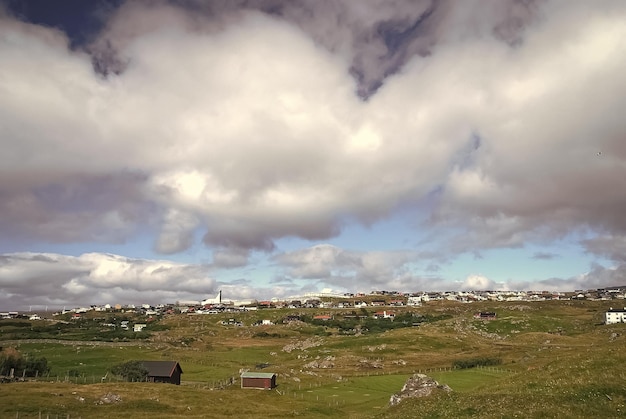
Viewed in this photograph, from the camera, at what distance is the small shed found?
11150 cm

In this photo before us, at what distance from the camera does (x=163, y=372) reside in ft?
390

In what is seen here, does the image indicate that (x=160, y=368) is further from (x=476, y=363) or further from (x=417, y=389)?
(x=476, y=363)

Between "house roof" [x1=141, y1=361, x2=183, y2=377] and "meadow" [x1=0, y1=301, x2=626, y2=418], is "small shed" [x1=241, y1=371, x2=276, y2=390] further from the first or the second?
"house roof" [x1=141, y1=361, x2=183, y2=377]

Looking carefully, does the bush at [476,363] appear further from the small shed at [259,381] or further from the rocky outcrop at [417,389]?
the rocky outcrop at [417,389]

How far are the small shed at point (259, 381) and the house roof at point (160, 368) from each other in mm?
20743

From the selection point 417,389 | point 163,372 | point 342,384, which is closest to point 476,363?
point 342,384

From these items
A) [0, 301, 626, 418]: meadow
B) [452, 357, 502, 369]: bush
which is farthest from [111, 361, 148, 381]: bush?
[452, 357, 502, 369]: bush

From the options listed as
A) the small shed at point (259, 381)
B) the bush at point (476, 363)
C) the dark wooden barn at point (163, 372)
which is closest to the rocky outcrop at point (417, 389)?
the small shed at point (259, 381)

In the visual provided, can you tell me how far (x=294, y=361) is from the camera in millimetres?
175125

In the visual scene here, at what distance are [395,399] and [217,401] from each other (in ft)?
154

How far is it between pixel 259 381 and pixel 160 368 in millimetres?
29770

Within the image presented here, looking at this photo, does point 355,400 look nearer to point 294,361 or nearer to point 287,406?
point 287,406

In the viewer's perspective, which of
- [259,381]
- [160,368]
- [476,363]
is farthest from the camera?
[476,363]

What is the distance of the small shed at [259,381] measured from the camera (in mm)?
111500
